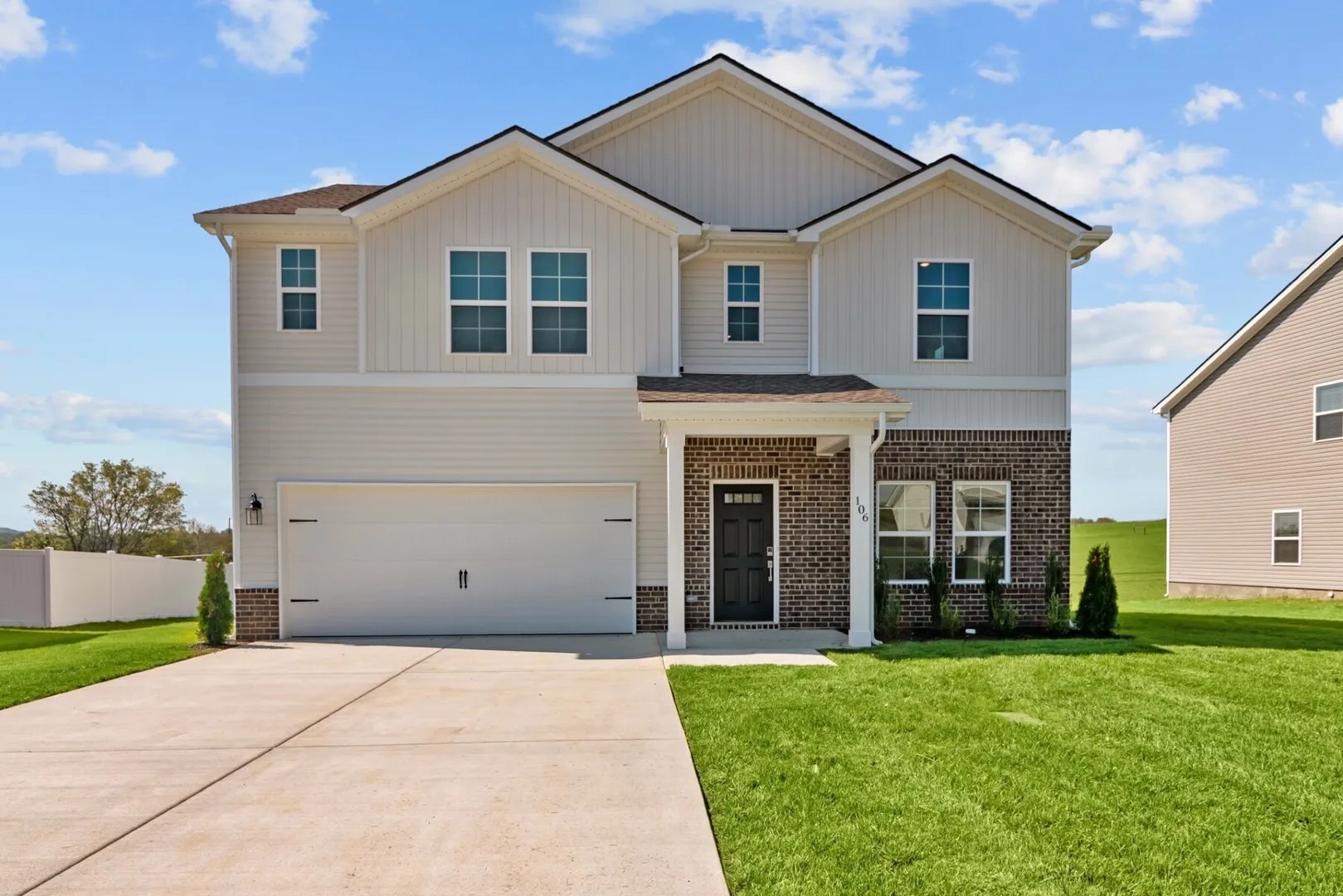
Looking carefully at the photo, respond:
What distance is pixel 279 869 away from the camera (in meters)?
4.66

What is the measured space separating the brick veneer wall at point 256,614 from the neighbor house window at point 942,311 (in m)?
10.3

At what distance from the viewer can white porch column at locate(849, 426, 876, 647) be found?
1160cm

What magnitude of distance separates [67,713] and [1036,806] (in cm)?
838

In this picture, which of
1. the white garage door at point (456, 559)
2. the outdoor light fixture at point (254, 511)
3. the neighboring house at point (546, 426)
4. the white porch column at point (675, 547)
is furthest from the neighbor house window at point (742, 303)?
the outdoor light fixture at point (254, 511)

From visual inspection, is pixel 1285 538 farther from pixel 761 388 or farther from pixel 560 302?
pixel 560 302

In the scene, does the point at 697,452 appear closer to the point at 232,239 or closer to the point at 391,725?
the point at 391,725

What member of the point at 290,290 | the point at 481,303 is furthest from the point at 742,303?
the point at 290,290

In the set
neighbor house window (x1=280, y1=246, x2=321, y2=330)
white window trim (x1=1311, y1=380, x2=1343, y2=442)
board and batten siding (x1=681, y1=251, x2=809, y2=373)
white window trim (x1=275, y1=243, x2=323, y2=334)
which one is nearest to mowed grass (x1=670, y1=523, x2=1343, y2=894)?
board and batten siding (x1=681, y1=251, x2=809, y2=373)

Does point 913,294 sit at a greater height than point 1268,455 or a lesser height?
greater

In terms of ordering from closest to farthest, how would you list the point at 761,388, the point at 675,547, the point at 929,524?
the point at 675,547 < the point at 761,388 < the point at 929,524

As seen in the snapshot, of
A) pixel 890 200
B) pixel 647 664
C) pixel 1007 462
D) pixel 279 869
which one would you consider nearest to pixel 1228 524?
pixel 1007 462

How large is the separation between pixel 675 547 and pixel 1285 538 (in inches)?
665

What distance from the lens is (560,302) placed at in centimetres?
1312

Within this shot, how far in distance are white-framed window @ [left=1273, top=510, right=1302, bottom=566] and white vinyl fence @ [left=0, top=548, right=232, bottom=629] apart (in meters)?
23.2
